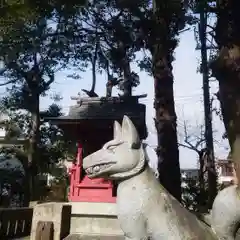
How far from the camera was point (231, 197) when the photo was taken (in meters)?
4.04

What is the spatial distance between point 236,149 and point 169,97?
13.7ft

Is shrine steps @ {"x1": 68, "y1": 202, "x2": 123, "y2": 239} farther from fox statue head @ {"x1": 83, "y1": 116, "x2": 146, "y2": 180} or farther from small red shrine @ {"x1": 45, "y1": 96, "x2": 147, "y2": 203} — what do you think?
fox statue head @ {"x1": 83, "y1": 116, "x2": 146, "y2": 180}

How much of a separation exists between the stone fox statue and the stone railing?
5.64 meters

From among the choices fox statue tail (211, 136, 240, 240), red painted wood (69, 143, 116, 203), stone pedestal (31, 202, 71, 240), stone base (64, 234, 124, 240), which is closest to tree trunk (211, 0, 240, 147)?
stone base (64, 234, 124, 240)

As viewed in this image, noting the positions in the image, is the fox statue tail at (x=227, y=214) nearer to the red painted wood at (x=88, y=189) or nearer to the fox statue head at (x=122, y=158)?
the fox statue head at (x=122, y=158)

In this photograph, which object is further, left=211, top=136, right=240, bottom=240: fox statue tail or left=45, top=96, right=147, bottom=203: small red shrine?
left=45, top=96, right=147, bottom=203: small red shrine

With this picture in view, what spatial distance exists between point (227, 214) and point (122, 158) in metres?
1.20

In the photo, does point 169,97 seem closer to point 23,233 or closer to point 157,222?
point 23,233

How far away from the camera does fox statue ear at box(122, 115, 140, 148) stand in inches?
162

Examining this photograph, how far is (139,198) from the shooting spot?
4.02 meters

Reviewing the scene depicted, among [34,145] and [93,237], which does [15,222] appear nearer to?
[93,237]

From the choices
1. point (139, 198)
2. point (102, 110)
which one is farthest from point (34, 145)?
point (139, 198)

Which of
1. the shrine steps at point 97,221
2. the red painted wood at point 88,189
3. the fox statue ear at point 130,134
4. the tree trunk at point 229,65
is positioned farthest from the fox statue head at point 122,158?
the red painted wood at point 88,189

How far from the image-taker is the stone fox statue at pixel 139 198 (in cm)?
398
